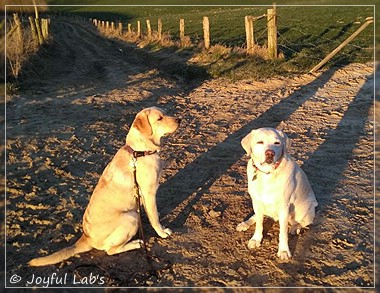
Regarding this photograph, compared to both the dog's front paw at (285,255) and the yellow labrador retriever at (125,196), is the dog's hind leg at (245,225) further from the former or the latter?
the yellow labrador retriever at (125,196)

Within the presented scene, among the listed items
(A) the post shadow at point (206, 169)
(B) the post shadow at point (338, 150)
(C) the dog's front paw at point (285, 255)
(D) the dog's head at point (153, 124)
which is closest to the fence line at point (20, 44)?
(A) the post shadow at point (206, 169)

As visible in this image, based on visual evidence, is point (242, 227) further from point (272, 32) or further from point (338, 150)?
point (272, 32)

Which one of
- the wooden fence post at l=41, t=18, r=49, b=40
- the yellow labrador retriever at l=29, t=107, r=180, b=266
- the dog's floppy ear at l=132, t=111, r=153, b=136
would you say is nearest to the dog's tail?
the yellow labrador retriever at l=29, t=107, r=180, b=266

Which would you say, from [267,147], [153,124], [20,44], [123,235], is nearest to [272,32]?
[20,44]

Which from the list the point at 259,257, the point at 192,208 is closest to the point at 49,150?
the point at 192,208

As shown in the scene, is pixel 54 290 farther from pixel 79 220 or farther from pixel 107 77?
pixel 107 77

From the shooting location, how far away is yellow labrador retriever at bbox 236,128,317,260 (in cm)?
373

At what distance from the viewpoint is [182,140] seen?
7.80 meters

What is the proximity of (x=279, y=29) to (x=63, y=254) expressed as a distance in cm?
2208

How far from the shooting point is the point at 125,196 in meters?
4.30

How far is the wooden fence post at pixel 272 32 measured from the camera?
40.8 feet

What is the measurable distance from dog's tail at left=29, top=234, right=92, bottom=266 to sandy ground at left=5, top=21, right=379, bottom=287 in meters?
0.18

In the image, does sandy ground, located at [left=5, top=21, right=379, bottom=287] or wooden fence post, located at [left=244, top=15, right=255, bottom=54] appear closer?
sandy ground, located at [left=5, top=21, right=379, bottom=287]

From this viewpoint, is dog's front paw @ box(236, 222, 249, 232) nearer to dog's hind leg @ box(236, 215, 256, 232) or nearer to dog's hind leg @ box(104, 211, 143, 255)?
dog's hind leg @ box(236, 215, 256, 232)
